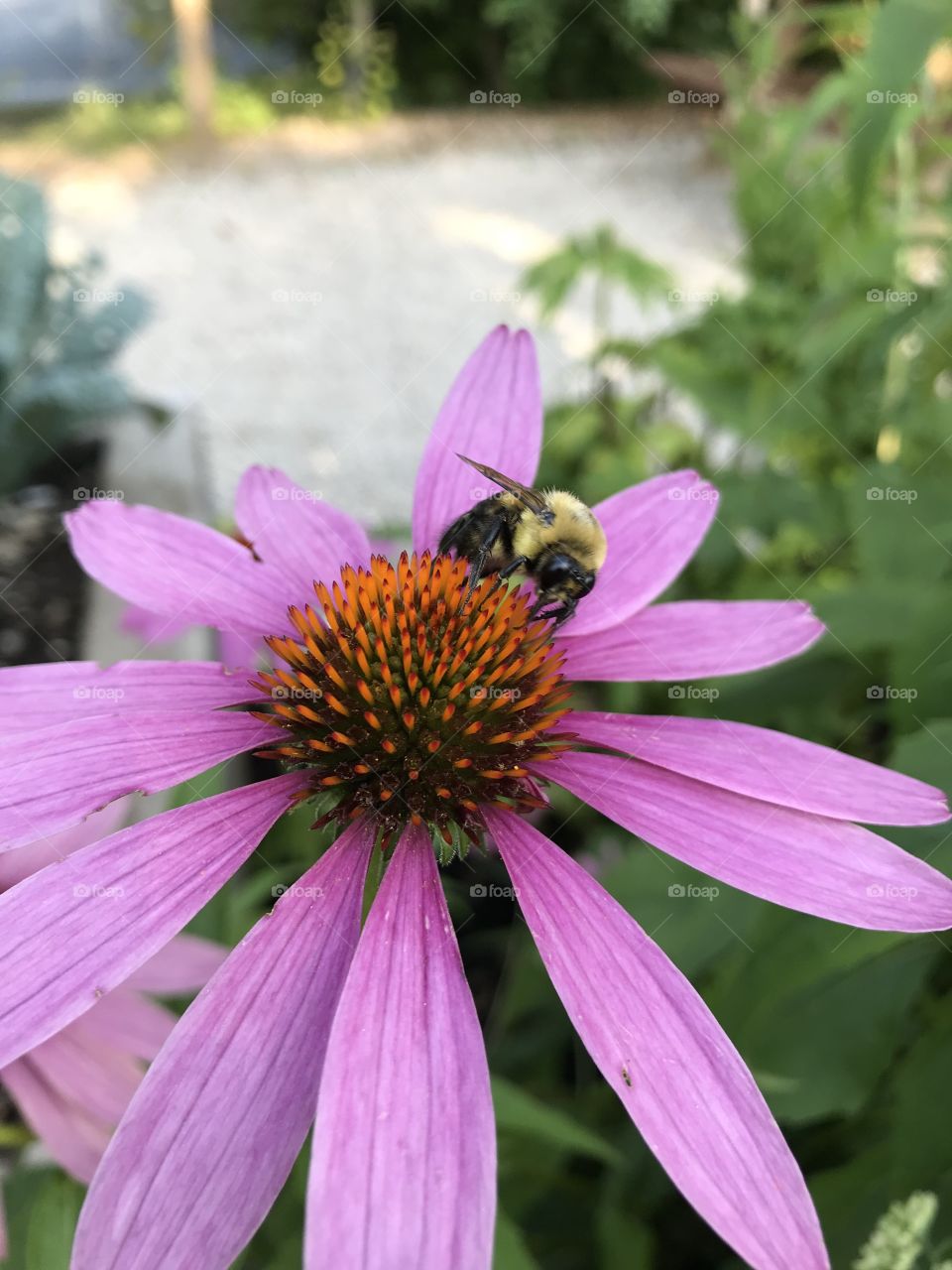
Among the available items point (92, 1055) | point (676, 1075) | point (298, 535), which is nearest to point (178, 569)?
point (298, 535)

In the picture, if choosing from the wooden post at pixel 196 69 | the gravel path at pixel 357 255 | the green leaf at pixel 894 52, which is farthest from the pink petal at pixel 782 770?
the wooden post at pixel 196 69

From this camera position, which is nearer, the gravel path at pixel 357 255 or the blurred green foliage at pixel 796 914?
the blurred green foliage at pixel 796 914

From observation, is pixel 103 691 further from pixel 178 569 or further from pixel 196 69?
pixel 196 69

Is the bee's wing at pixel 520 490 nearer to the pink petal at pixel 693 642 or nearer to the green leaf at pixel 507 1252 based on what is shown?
the pink petal at pixel 693 642

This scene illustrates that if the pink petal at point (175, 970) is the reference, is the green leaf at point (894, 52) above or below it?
above

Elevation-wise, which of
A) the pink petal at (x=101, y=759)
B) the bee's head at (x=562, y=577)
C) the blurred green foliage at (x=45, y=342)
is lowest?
the pink petal at (x=101, y=759)

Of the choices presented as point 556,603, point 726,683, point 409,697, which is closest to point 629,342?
point 726,683

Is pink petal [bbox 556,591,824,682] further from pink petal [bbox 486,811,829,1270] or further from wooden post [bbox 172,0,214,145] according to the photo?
wooden post [bbox 172,0,214,145]

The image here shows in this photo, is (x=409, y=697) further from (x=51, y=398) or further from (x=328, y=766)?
(x=51, y=398)

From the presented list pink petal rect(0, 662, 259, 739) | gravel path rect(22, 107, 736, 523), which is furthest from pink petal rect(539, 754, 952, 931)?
gravel path rect(22, 107, 736, 523)
